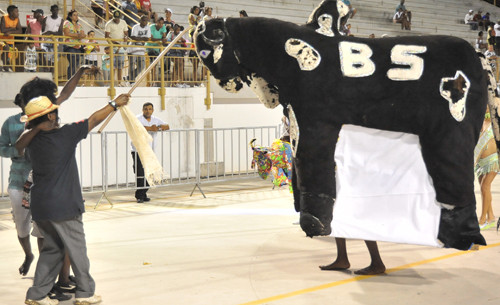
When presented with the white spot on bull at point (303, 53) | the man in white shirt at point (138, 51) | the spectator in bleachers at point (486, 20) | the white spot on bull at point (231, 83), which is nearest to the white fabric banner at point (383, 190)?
the white spot on bull at point (303, 53)

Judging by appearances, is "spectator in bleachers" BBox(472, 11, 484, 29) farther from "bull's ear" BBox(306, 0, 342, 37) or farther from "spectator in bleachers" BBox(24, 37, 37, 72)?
"bull's ear" BBox(306, 0, 342, 37)

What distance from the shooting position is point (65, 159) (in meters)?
5.52

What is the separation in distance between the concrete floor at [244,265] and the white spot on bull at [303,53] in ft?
6.01

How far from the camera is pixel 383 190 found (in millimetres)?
5398

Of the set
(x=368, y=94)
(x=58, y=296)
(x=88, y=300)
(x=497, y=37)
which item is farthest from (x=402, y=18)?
(x=88, y=300)

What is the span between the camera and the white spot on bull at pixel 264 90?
552 cm

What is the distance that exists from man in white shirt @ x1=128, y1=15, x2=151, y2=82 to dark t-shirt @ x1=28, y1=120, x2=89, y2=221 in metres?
8.36

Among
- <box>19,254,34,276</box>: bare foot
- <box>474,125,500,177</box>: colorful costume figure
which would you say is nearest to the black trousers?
<box>19,254,34,276</box>: bare foot

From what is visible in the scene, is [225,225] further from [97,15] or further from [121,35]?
[97,15]

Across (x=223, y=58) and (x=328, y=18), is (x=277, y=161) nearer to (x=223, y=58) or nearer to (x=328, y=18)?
(x=223, y=58)

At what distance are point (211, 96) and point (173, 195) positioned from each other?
318 centimetres

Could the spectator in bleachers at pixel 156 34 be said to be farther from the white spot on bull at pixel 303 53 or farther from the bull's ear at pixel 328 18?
the white spot on bull at pixel 303 53

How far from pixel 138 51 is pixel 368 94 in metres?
9.65

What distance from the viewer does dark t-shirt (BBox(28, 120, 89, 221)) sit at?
215 inches
